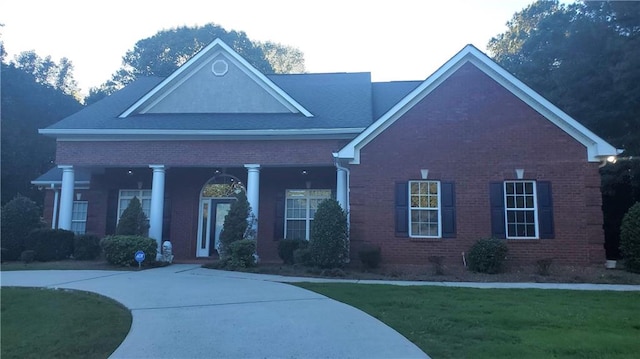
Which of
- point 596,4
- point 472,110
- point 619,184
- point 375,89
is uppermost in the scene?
point 596,4

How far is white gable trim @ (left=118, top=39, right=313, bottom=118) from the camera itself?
17.8m

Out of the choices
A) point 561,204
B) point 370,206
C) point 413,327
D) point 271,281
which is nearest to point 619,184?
point 561,204

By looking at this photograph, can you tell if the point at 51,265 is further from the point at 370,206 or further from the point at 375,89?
the point at 375,89

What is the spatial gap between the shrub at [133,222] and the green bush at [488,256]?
11.1 meters

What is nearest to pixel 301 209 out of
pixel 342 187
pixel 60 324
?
pixel 342 187

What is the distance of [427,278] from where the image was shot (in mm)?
11867

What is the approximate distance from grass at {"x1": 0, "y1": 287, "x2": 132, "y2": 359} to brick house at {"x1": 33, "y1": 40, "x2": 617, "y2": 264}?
775 cm

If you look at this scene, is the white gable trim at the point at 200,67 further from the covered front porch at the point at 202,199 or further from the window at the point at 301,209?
the window at the point at 301,209

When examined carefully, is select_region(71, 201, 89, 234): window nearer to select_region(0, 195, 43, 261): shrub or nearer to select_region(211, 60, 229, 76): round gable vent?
select_region(0, 195, 43, 261): shrub

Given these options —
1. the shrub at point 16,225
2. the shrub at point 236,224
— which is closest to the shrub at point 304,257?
the shrub at point 236,224

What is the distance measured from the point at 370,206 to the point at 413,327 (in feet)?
25.9

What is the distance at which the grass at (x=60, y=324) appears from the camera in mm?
5523

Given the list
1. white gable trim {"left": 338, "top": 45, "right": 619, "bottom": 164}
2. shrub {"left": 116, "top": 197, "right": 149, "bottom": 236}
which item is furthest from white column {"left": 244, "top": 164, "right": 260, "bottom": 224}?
shrub {"left": 116, "top": 197, "right": 149, "bottom": 236}

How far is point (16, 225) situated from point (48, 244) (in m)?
1.41
